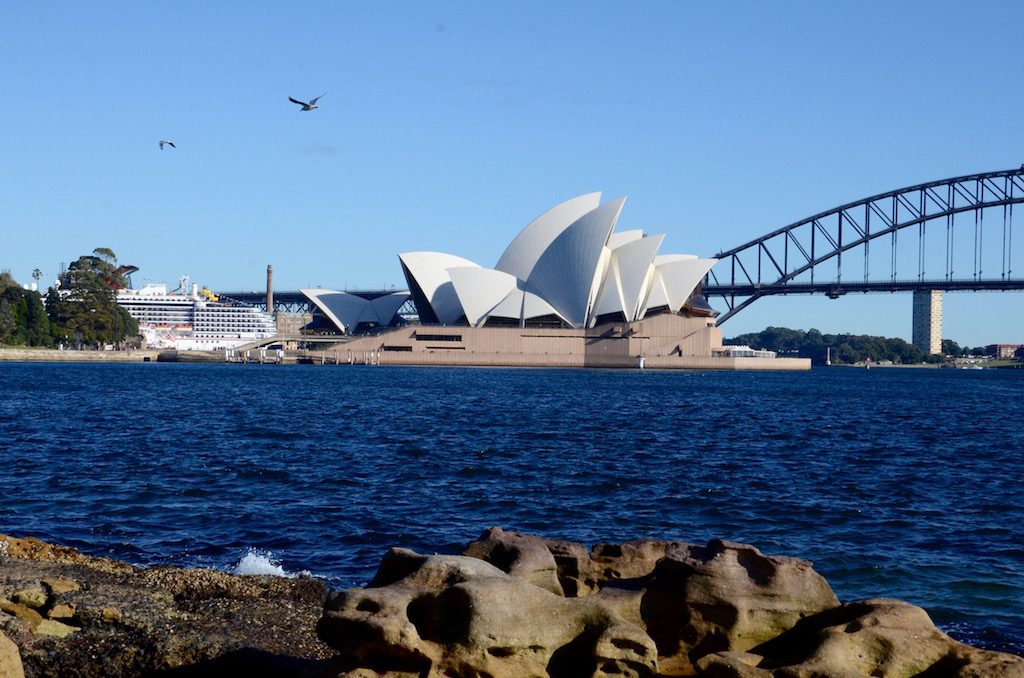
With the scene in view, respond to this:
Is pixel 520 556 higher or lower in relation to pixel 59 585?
higher

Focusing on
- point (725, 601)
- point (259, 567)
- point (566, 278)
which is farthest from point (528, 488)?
point (566, 278)

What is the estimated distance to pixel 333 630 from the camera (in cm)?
608

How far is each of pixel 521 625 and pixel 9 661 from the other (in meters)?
2.67

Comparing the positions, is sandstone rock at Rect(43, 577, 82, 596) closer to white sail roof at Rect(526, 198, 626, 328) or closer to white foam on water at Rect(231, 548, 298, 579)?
white foam on water at Rect(231, 548, 298, 579)

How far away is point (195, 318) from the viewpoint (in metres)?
125

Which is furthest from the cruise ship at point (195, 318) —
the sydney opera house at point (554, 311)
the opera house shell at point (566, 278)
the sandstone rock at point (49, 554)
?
the sandstone rock at point (49, 554)

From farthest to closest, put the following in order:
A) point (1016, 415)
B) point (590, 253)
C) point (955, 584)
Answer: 1. point (590, 253)
2. point (1016, 415)
3. point (955, 584)

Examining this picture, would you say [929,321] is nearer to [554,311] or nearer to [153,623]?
[554,311]

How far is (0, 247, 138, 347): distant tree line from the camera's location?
4060 inches

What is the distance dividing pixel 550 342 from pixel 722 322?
18.9 meters

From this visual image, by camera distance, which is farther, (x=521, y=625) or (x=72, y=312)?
(x=72, y=312)

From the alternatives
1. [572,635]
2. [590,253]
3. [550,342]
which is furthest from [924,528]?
[550,342]

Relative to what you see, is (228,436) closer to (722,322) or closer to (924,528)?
(924,528)

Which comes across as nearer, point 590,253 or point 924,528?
point 924,528
